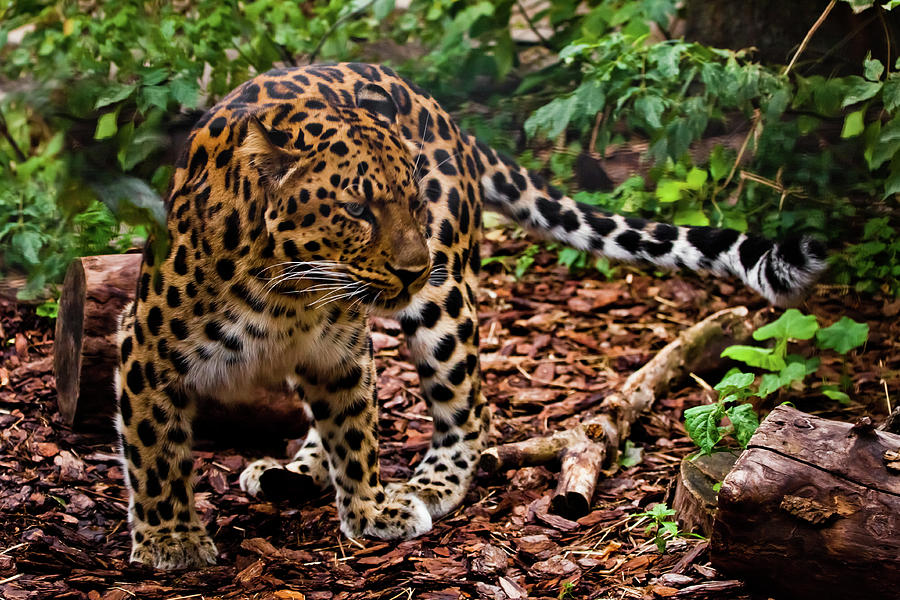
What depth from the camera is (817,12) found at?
6488 millimetres

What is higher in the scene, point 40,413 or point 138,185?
point 138,185

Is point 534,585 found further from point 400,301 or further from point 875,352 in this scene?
point 875,352

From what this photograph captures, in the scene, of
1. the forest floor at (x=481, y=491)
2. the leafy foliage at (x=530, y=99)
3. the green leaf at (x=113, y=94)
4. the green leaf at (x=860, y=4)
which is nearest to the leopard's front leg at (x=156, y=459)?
the forest floor at (x=481, y=491)

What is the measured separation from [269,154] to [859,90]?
2922 millimetres

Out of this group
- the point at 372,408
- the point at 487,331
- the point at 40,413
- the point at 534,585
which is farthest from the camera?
the point at 487,331

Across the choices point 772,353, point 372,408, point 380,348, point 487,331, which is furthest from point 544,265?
point 372,408

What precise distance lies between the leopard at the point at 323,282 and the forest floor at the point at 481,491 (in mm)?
212

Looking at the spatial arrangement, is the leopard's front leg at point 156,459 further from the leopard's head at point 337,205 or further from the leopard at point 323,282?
the leopard's head at point 337,205

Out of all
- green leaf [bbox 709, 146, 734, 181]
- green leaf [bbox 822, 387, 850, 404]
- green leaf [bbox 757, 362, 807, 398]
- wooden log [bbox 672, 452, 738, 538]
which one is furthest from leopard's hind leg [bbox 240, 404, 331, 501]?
green leaf [bbox 709, 146, 734, 181]

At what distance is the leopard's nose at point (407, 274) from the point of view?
4.00 meters

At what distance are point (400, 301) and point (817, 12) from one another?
409 cm

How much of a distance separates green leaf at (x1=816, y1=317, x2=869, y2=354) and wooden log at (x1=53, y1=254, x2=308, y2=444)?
296 cm

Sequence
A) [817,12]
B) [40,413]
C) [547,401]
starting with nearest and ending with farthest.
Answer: [40,413] → [547,401] → [817,12]

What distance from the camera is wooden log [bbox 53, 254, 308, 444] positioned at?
510 centimetres
